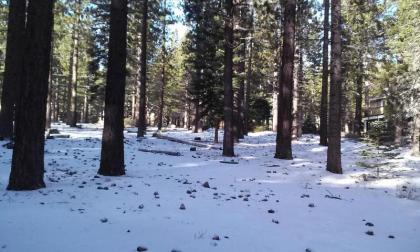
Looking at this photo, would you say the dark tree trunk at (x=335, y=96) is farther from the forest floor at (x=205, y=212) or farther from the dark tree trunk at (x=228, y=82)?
the dark tree trunk at (x=228, y=82)

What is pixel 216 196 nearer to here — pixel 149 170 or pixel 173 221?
pixel 173 221

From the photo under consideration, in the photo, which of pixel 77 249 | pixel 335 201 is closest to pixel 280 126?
pixel 335 201

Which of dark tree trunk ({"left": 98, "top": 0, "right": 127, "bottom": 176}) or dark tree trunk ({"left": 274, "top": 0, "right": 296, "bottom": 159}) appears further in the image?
dark tree trunk ({"left": 274, "top": 0, "right": 296, "bottom": 159})

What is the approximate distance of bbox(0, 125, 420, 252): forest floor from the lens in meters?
5.14

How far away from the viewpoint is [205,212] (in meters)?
6.89

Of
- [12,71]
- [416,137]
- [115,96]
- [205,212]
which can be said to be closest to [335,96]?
[115,96]

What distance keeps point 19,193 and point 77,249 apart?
3.28m

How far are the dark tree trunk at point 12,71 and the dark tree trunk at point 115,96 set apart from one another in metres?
8.15

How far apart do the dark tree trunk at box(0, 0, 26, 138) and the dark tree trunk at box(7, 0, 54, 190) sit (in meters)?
9.79

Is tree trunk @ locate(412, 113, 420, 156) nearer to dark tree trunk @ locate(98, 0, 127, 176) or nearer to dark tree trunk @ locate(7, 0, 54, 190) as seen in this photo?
dark tree trunk @ locate(98, 0, 127, 176)

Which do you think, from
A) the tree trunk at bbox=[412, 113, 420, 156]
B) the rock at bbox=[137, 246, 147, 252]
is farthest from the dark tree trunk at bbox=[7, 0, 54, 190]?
the tree trunk at bbox=[412, 113, 420, 156]

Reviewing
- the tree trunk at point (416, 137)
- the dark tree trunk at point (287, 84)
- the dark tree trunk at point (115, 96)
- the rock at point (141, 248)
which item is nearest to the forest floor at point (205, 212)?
the rock at point (141, 248)

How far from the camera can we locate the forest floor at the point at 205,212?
16.9 ft

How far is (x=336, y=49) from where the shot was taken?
13312 millimetres
